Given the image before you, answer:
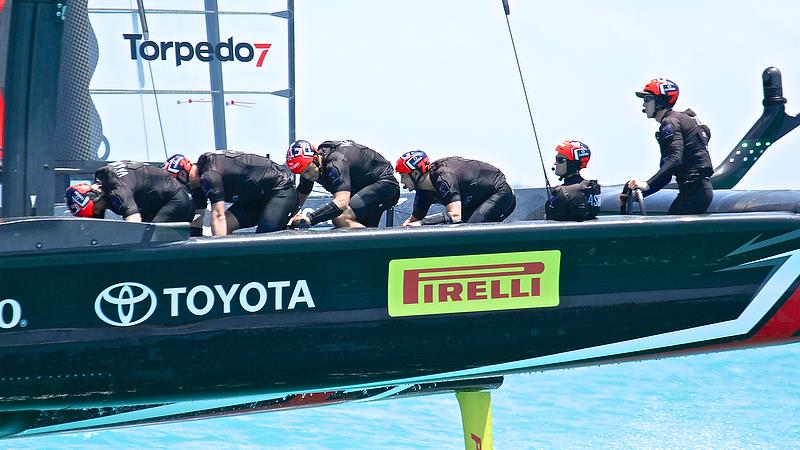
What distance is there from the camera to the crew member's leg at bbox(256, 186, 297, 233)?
6941 mm

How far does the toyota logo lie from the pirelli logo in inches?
45.4

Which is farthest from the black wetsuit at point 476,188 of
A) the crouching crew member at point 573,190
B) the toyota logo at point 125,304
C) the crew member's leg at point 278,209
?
the toyota logo at point 125,304

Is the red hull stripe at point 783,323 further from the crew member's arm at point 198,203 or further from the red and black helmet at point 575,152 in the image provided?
the crew member's arm at point 198,203

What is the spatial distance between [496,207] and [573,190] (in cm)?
129

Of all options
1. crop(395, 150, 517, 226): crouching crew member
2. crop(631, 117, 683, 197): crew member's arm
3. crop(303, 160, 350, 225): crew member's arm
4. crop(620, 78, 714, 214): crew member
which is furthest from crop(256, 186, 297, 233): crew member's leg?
crop(631, 117, 683, 197): crew member's arm

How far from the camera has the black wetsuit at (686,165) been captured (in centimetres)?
711

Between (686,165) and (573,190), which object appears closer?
(573,190)

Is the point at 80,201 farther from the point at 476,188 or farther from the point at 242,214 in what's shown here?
the point at 476,188

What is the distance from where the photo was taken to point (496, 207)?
748 centimetres

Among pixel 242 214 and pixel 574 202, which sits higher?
pixel 574 202

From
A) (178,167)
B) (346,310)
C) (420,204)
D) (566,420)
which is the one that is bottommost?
(566,420)

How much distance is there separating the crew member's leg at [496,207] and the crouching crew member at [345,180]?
0.72 meters

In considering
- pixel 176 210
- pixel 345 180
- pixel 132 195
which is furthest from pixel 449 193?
pixel 132 195

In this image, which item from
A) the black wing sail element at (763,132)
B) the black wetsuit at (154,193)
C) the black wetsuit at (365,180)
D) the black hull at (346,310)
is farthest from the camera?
the black wing sail element at (763,132)
